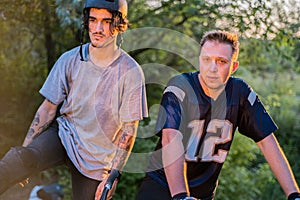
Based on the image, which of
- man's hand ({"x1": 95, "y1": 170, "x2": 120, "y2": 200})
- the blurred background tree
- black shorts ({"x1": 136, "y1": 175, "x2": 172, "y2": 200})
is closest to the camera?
black shorts ({"x1": 136, "y1": 175, "x2": 172, "y2": 200})

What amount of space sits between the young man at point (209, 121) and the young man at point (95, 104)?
42 cm

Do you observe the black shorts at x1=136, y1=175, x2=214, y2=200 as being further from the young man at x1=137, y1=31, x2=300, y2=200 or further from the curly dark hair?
the curly dark hair

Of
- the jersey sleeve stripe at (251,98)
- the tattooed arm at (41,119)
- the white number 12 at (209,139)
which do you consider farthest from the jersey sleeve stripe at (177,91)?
the tattooed arm at (41,119)

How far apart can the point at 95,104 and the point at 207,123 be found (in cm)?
79

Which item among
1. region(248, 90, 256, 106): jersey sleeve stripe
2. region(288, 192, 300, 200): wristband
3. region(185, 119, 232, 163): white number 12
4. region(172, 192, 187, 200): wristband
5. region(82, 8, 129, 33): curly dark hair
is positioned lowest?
region(288, 192, 300, 200): wristband

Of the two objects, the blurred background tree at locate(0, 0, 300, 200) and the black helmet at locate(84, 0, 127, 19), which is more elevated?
the black helmet at locate(84, 0, 127, 19)

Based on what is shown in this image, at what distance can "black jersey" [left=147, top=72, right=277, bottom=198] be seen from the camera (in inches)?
129

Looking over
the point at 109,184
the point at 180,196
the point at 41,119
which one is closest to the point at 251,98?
the point at 180,196

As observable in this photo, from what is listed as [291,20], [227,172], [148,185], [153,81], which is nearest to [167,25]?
[153,81]

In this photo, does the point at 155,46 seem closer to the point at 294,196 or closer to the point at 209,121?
the point at 209,121

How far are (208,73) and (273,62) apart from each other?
A: 4.75 metres

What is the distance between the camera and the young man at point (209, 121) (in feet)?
10.4

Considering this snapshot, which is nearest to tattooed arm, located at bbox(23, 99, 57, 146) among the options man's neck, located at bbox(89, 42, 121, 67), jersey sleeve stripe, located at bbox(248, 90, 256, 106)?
man's neck, located at bbox(89, 42, 121, 67)

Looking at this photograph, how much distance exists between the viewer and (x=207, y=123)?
3.36m
